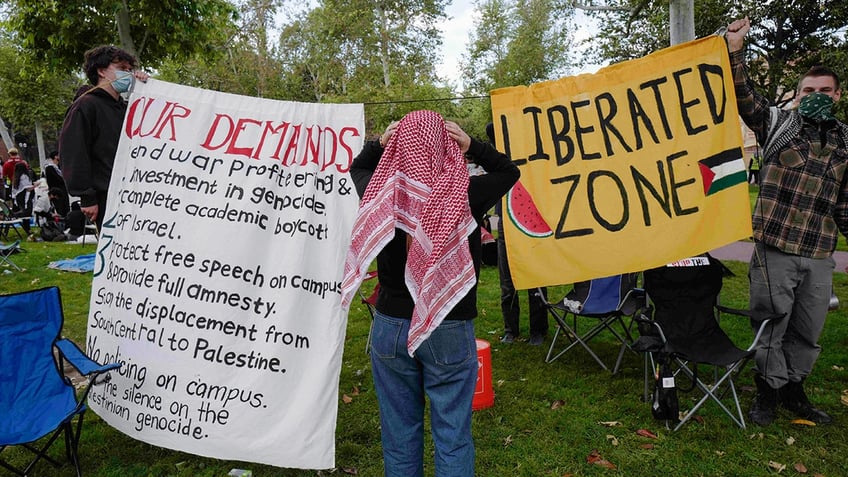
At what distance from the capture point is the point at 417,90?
2381 centimetres

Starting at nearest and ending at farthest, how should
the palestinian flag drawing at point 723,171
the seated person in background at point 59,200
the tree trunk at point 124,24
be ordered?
the palestinian flag drawing at point 723,171
the tree trunk at point 124,24
the seated person in background at point 59,200

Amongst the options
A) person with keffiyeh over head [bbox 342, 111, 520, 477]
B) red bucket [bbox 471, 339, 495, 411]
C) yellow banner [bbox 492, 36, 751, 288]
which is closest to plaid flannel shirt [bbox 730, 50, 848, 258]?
yellow banner [bbox 492, 36, 751, 288]

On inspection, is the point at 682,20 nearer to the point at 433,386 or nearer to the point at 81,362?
the point at 433,386

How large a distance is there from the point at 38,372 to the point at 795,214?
14.5ft

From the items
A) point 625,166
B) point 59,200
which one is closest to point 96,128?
point 625,166

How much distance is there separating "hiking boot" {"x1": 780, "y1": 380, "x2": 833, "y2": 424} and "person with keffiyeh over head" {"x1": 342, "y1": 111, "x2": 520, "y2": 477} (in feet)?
8.73

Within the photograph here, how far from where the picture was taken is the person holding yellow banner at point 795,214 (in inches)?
126

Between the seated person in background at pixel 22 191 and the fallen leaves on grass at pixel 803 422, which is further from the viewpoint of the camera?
the seated person in background at pixel 22 191

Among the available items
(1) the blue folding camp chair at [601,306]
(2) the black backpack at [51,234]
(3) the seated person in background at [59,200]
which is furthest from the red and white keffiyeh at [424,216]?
(2) the black backpack at [51,234]

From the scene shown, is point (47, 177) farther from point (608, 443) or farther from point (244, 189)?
point (608, 443)

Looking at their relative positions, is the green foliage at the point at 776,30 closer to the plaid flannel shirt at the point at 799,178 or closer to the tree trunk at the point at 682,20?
the tree trunk at the point at 682,20

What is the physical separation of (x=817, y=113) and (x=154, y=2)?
9.41 meters

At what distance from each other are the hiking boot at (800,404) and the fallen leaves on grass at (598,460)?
140cm

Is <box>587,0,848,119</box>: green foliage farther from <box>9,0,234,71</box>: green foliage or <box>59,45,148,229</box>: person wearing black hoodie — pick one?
<box>59,45,148,229</box>: person wearing black hoodie
